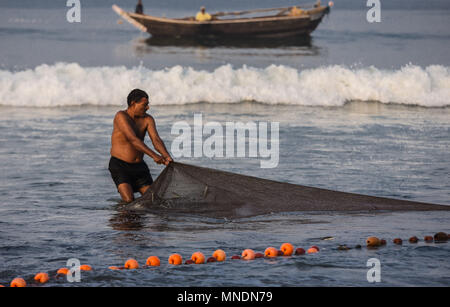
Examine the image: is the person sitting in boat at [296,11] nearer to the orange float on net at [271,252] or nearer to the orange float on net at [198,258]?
the orange float on net at [271,252]

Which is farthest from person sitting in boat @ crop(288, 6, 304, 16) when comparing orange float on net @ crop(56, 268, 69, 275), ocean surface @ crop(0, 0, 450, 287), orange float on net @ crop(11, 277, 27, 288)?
orange float on net @ crop(11, 277, 27, 288)

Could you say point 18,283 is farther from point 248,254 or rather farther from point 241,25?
point 241,25

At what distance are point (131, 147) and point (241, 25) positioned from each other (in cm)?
2653

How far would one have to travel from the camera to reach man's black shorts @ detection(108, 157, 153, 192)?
8.40 metres

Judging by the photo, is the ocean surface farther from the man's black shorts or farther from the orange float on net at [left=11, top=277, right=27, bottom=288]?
the man's black shorts

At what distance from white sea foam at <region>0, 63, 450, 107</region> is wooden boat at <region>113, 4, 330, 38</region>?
12172 millimetres

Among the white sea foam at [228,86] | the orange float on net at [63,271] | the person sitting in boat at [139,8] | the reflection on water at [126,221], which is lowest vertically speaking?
the orange float on net at [63,271]

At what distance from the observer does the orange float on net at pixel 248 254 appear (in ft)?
21.5

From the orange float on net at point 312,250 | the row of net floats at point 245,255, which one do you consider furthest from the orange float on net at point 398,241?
the orange float on net at point 312,250

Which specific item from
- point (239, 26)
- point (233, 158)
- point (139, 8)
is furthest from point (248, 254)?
point (139, 8)

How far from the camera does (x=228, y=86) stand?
2084cm

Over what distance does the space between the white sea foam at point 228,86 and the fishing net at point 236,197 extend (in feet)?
38.3

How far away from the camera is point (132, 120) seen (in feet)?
27.6
